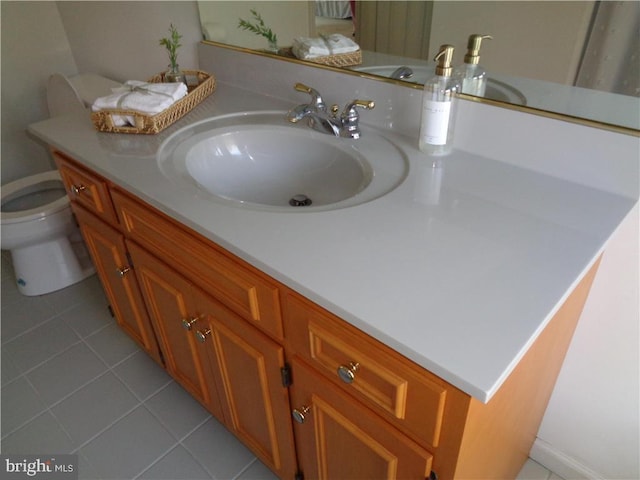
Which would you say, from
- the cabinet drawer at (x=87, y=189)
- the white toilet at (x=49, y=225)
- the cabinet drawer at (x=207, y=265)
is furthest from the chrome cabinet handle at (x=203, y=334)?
the white toilet at (x=49, y=225)

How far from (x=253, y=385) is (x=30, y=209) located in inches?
58.3

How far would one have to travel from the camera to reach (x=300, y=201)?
1.13m

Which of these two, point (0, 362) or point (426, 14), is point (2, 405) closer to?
point (0, 362)

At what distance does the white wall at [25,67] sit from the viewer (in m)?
2.09

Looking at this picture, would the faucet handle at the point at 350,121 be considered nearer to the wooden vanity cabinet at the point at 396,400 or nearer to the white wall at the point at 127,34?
the wooden vanity cabinet at the point at 396,400

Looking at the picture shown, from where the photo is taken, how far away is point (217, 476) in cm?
134

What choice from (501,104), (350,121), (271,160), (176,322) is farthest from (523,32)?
(176,322)

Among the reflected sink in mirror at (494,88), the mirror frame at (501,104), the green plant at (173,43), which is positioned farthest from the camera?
the green plant at (173,43)

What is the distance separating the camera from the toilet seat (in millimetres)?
1765

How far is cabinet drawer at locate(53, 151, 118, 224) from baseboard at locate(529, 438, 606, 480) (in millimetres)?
1335

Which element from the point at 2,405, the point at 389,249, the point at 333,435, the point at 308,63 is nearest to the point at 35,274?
the point at 2,405

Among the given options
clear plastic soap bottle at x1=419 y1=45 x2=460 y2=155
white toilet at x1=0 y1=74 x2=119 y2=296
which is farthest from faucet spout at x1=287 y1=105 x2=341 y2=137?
white toilet at x1=0 y1=74 x2=119 y2=296

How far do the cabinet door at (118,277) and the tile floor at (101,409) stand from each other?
18 centimetres

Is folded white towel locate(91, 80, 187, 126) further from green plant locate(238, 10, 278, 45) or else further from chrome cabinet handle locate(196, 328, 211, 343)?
chrome cabinet handle locate(196, 328, 211, 343)
